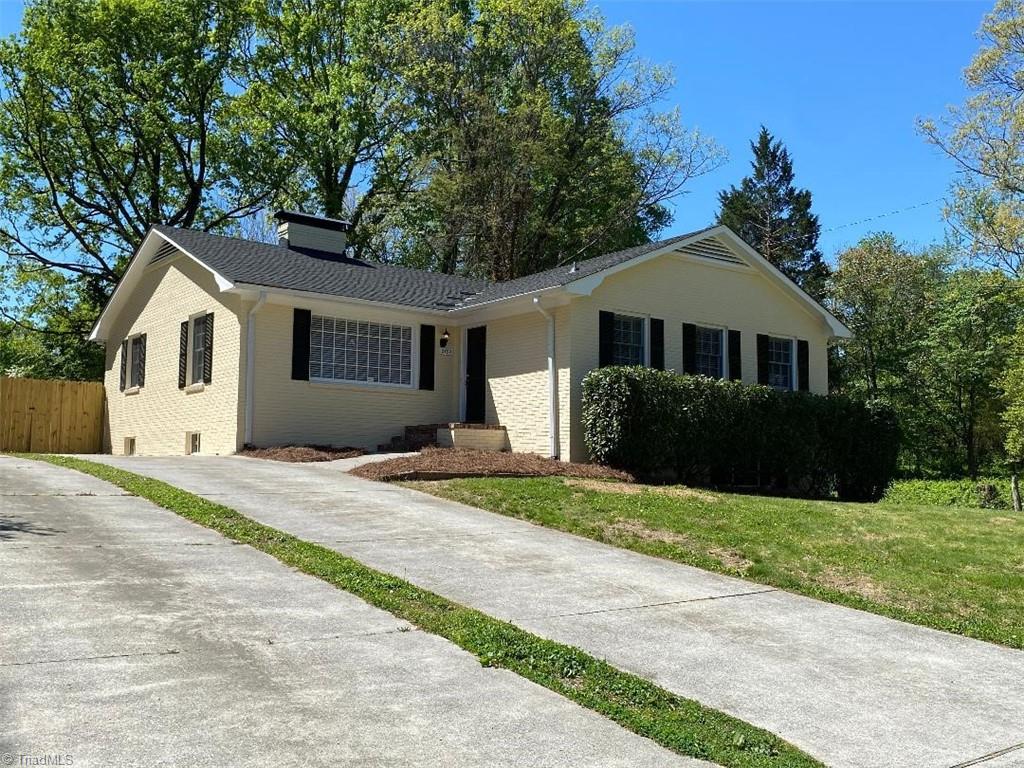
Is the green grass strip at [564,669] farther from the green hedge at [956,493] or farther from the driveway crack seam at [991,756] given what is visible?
the green hedge at [956,493]

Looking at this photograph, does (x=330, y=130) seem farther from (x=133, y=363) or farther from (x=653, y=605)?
(x=653, y=605)

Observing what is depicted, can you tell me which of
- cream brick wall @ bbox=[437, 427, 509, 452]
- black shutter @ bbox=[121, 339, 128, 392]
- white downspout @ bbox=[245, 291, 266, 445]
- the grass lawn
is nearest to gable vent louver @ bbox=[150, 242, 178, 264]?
black shutter @ bbox=[121, 339, 128, 392]

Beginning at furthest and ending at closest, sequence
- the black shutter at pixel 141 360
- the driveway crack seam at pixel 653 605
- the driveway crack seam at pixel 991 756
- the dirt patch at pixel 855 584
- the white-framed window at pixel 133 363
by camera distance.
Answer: the white-framed window at pixel 133 363 < the black shutter at pixel 141 360 < the dirt patch at pixel 855 584 < the driveway crack seam at pixel 653 605 < the driveway crack seam at pixel 991 756

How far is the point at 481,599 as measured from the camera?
6461 millimetres

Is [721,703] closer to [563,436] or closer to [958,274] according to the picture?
[563,436]

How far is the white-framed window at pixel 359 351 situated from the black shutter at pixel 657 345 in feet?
16.4

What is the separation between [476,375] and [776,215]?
37.3 meters

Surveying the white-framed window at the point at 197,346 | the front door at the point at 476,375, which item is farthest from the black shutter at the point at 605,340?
the white-framed window at the point at 197,346

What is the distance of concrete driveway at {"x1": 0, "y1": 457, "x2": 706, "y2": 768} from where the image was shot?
141 inches

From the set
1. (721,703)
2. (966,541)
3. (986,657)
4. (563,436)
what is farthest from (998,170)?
(721,703)

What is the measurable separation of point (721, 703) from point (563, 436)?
1141cm

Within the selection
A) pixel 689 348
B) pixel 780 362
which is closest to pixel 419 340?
pixel 689 348

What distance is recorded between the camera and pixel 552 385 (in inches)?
642

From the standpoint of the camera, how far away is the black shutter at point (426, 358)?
18.2 meters
